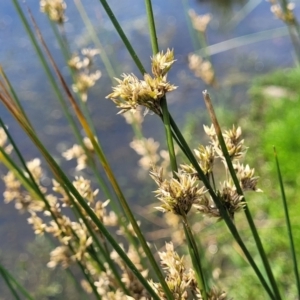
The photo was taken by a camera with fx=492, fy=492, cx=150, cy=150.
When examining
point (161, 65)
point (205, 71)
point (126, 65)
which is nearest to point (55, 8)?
point (161, 65)

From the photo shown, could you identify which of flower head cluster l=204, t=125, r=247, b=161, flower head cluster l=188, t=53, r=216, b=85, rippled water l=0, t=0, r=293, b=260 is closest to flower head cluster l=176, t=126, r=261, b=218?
flower head cluster l=204, t=125, r=247, b=161

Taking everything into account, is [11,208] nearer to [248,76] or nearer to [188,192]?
[248,76]

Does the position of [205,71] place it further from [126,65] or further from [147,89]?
[126,65]

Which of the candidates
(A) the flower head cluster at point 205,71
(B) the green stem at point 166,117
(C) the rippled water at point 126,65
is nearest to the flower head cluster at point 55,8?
(B) the green stem at point 166,117

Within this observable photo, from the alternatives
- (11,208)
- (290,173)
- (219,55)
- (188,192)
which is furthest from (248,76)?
(188,192)

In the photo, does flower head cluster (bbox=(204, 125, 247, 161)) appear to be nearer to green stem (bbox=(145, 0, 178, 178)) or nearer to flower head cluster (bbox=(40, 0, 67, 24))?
green stem (bbox=(145, 0, 178, 178))

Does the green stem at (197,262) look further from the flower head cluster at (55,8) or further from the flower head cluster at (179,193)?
the flower head cluster at (55,8)

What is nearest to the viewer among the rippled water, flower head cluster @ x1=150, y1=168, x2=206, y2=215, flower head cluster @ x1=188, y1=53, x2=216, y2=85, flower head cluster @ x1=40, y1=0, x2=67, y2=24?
flower head cluster @ x1=150, y1=168, x2=206, y2=215
